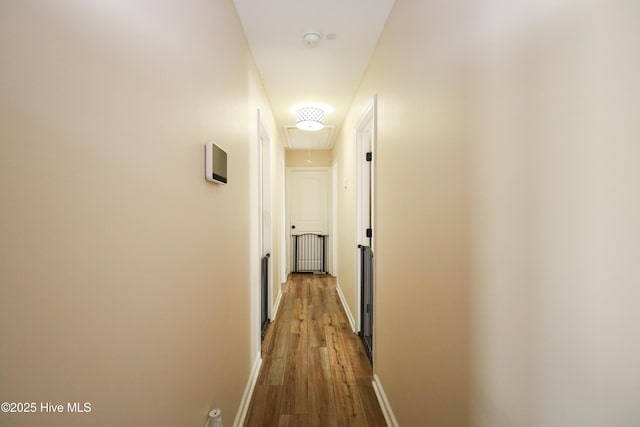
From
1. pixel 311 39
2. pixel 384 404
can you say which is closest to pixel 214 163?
pixel 311 39

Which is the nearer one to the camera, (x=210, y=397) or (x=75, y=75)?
(x=75, y=75)

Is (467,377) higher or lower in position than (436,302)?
lower

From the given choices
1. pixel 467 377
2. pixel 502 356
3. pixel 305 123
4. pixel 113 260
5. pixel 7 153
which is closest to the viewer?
pixel 7 153

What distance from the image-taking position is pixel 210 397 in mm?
1276

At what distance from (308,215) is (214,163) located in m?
4.63

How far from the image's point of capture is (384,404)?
1.91m

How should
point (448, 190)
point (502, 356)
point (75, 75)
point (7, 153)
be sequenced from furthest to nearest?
point (448, 190)
point (502, 356)
point (75, 75)
point (7, 153)

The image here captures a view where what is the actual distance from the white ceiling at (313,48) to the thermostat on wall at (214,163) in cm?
102

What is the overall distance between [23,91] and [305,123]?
3111 mm

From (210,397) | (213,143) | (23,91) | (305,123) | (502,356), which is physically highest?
(305,123)

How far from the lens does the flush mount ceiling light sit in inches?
132

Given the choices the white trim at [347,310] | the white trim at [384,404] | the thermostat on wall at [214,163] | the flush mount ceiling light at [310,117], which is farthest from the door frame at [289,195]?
the thermostat on wall at [214,163]

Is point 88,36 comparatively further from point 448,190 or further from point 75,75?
point 448,190

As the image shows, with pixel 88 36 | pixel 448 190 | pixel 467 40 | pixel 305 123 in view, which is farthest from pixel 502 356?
pixel 305 123
